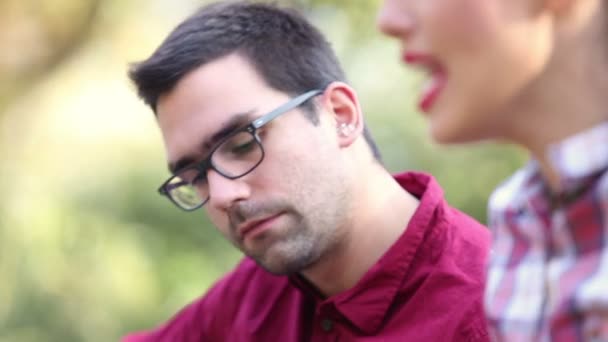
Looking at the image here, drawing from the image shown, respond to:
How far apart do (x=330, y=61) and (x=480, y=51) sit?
639 mm

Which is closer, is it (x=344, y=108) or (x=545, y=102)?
(x=545, y=102)

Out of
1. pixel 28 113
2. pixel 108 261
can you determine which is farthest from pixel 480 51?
pixel 28 113

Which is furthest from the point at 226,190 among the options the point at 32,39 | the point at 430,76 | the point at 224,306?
the point at 32,39

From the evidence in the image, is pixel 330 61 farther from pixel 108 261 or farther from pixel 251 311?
pixel 108 261

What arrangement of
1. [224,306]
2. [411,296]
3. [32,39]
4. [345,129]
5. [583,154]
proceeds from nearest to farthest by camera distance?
[583,154]
[411,296]
[345,129]
[224,306]
[32,39]

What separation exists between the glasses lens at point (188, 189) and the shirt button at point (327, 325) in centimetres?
21

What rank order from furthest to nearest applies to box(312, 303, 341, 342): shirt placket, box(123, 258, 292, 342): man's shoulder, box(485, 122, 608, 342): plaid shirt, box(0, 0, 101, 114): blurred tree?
box(0, 0, 101, 114): blurred tree, box(123, 258, 292, 342): man's shoulder, box(312, 303, 341, 342): shirt placket, box(485, 122, 608, 342): plaid shirt

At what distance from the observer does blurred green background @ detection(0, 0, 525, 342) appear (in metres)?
2.22

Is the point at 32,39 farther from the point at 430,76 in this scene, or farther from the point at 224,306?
the point at 430,76

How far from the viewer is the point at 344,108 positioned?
1123 mm

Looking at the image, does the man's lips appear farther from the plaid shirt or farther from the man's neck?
the plaid shirt

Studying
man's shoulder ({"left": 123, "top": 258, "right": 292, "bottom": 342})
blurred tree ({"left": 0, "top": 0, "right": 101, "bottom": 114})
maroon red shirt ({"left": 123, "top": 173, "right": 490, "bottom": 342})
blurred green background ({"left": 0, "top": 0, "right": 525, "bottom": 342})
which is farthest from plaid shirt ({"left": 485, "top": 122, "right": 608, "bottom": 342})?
blurred tree ({"left": 0, "top": 0, "right": 101, "bottom": 114})

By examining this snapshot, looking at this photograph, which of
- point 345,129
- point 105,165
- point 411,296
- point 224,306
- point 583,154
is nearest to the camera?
point 583,154

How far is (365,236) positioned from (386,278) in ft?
0.32
